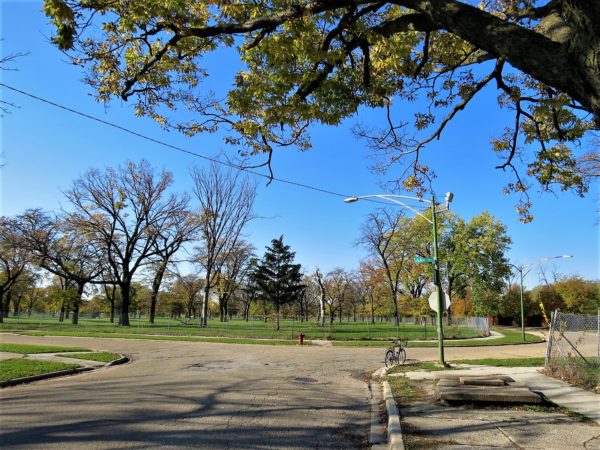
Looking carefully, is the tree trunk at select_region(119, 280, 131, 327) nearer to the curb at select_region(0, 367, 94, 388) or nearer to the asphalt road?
the curb at select_region(0, 367, 94, 388)

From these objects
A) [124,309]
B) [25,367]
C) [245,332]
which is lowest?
[245,332]

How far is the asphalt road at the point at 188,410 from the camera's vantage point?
20.2 feet

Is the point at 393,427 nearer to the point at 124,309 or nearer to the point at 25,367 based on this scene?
the point at 25,367

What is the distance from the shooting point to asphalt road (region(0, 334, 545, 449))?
617 cm

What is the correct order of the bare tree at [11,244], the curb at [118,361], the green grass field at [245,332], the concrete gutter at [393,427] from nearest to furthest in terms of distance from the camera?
the concrete gutter at [393,427], the curb at [118,361], the green grass field at [245,332], the bare tree at [11,244]

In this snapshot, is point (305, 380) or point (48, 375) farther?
point (305, 380)

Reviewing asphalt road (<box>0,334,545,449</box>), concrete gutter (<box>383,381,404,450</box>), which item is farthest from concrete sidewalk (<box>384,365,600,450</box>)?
asphalt road (<box>0,334,545,449</box>)

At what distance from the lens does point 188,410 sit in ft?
26.1

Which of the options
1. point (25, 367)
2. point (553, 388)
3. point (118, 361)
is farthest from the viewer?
point (118, 361)

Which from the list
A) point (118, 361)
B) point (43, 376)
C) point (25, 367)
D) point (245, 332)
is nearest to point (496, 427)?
point (43, 376)

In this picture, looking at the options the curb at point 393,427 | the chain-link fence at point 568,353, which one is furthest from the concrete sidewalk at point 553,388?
the curb at point 393,427

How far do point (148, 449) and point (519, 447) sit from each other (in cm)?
486

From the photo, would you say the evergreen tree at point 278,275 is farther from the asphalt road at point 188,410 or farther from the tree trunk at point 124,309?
the asphalt road at point 188,410

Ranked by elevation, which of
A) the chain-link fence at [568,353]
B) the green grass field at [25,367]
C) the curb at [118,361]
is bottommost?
the curb at [118,361]
